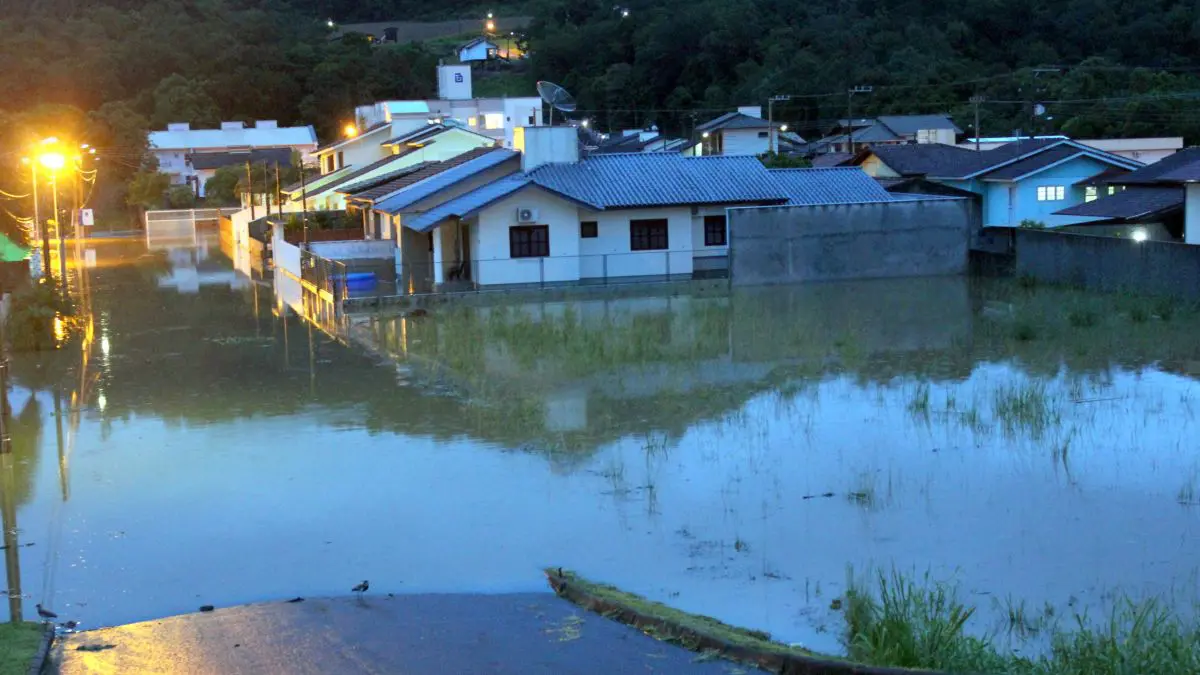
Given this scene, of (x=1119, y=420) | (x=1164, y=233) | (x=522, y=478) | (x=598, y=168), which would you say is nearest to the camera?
(x=522, y=478)

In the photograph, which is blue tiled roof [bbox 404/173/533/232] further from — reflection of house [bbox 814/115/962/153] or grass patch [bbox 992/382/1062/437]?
reflection of house [bbox 814/115/962/153]

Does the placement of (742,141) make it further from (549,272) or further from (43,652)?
(43,652)

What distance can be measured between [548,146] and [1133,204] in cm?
1342

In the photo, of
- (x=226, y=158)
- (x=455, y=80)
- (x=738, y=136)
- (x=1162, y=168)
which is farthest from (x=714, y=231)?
Answer: (x=226, y=158)

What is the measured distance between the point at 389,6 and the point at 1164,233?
111543mm

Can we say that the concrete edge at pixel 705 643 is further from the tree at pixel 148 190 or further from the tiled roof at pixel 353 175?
the tree at pixel 148 190

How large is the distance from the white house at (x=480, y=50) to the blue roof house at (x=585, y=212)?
7828 centimetres

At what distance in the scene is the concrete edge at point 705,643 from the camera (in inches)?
243

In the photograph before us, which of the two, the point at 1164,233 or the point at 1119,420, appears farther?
the point at 1164,233

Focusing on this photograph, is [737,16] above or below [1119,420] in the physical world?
above

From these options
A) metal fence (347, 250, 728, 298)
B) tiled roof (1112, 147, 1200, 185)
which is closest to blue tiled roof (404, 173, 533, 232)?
metal fence (347, 250, 728, 298)

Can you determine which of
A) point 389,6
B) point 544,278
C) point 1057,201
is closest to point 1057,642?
point 544,278

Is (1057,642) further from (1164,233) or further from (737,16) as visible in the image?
(737,16)

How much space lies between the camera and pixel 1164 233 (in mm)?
27672
